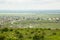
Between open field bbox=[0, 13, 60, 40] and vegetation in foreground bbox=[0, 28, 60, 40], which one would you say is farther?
open field bbox=[0, 13, 60, 40]

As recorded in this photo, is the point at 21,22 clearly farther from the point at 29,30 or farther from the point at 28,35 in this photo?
the point at 28,35

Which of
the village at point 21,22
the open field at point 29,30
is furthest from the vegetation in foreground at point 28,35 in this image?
the village at point 21,22

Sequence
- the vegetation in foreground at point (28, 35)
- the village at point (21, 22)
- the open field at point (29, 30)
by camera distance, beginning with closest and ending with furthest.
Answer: the vegetation in foreground at point (28, 35) < the open field at point (29, 30) < the village at point (21, 22)

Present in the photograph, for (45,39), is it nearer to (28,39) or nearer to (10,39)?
(28,39)

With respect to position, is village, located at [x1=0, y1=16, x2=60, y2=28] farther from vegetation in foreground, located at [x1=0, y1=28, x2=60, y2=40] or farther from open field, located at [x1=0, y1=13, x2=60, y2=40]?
vegetation in foreground, located at [x1=0, y1=28, x2=60, y2=40]

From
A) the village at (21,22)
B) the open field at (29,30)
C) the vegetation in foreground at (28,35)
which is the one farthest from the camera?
the village at (21,22)

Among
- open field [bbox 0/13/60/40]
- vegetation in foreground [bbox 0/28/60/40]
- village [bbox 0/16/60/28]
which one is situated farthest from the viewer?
village [bbox 0/16/60/28]

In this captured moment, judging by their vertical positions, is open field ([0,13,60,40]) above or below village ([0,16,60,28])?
above

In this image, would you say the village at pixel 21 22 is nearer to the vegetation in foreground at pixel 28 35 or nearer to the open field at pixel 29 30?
the open field at pixel 29 30

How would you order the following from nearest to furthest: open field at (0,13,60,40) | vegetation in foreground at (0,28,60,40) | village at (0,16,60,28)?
vegetation in foreground at (0,28,60,40)
open field at (0,13,60,40)
village at (0,16,60,28)

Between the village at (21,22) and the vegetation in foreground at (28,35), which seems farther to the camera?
the village at (21,22)

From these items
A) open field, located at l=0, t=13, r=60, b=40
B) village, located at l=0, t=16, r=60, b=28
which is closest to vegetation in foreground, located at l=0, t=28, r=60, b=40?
open field, located at l=0, t=13, r=60, b=40
